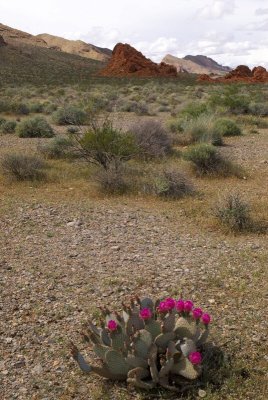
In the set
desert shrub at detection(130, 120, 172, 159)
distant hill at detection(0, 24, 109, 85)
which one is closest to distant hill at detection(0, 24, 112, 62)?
distant hill at detection(0, 24, 109, 85)

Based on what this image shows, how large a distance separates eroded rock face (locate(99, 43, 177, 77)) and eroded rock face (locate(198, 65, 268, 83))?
7.16m

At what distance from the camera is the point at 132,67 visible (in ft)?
221

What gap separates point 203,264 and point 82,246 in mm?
1769

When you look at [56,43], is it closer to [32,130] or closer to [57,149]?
[32,130]

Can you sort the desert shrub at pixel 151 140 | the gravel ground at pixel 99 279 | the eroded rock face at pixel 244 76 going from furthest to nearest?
1. the eroded rock face at pixel 244 76
2. the desert shrub at pixel 151 140
3. the gravel ground at pixel 99 279

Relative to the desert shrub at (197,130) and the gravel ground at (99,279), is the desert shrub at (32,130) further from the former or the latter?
the gravel ground at (99,279)

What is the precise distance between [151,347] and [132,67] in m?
66.5

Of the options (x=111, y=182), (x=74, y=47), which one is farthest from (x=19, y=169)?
(x=74, y=47)

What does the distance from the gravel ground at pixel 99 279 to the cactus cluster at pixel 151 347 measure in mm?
203

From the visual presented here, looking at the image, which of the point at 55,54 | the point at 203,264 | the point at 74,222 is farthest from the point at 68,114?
the point at 55,54

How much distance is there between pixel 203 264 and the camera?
608 cm

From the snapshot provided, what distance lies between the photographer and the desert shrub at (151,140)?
1238 cm

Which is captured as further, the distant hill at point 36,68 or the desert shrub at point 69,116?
the distant hill at point 36,68

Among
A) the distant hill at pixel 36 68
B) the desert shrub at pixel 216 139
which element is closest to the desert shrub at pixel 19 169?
the desert shrub at pixel 216 139
